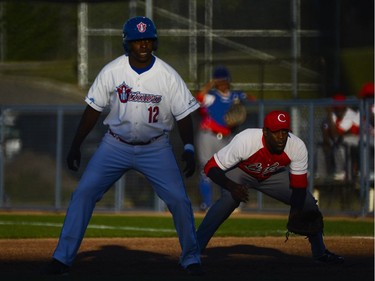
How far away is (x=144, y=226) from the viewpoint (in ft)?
53.4

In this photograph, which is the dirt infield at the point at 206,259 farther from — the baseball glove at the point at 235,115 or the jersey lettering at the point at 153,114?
the baseball glove at the point at 235,115

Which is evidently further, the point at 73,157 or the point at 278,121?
the point at 278,121

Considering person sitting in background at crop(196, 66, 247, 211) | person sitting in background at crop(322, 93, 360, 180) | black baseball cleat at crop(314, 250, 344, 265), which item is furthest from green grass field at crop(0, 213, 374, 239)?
black baseball cleat at crop(314, 250, 344, 265)

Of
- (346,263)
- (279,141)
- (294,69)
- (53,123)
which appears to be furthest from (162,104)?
(294,69)

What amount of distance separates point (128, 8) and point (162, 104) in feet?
43.9

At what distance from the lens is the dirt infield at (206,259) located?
977 centimetres

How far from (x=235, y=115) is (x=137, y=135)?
805 cm

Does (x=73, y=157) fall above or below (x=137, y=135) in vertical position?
below

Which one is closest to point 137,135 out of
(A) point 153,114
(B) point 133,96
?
(A) point 153,114

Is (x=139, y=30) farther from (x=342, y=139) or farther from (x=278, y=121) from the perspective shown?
(x=342, y=139)

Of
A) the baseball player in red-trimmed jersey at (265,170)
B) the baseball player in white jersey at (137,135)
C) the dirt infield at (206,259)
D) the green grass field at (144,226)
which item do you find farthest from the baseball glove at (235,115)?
the baseball player in white jersey at (137,135)

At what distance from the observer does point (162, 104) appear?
9.67 metres

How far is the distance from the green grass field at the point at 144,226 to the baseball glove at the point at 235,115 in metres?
1.44

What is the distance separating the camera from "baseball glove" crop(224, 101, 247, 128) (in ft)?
57.7
